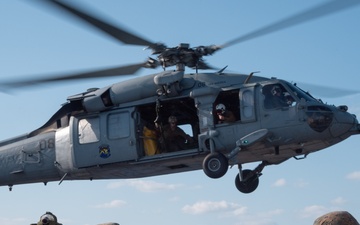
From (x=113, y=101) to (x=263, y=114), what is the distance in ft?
13.0

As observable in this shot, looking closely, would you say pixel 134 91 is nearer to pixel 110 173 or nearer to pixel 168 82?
pixel 168 82

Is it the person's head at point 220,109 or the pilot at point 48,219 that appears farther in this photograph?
the person's head at point 220,109

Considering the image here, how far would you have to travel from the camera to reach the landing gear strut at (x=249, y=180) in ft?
67.1

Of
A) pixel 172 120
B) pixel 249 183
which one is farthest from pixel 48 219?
pixel 249 183

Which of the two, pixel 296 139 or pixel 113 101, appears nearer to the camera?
pixel 296 139

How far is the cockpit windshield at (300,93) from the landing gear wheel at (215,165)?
Answer: 2.38 meters

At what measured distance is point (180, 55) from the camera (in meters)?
19.0

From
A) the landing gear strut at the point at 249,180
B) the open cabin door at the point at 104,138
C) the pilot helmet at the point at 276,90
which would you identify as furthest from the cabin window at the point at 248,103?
the open cabin door at the point at 104,138

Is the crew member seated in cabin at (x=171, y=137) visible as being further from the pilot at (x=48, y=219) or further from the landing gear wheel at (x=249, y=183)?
the pilot at (x=48, y=219)

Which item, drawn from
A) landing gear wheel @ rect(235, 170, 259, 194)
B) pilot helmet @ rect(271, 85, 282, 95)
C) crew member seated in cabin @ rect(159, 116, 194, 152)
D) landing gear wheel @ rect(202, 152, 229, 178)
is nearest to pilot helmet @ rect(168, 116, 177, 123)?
crew member seated in cabin @ rect(159, 116, 194, 152)

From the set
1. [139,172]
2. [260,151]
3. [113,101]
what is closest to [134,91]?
[113,101]

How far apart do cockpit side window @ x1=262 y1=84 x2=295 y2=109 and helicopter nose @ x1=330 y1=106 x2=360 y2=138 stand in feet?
3.64

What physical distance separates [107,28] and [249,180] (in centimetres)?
669

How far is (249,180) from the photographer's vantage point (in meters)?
20.5
